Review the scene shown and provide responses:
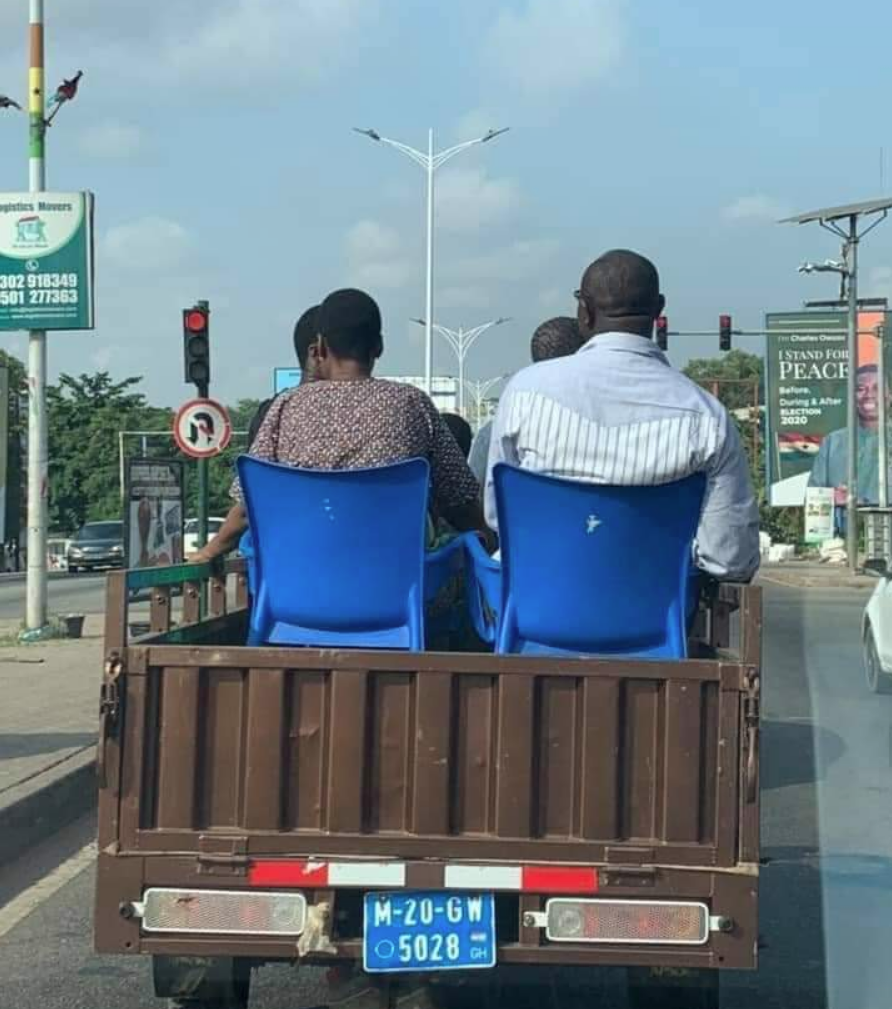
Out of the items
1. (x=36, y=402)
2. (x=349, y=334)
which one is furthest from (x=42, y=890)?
(x=36, y=402)

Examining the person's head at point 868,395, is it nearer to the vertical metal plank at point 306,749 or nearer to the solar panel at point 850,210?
the solar panel at point 850,210

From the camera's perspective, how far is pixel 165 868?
364 cm

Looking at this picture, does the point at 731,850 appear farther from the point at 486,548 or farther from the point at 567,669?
the point at 486,548

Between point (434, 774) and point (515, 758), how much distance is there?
194 millimetres

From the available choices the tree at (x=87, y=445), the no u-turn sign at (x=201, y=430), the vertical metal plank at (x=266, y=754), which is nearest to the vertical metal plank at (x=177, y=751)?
the vertical metal plank at (x=266, y=754)

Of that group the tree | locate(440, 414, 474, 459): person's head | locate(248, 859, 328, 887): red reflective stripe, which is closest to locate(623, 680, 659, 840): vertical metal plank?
locate(248, 859, 328, 887): red reflective stripe

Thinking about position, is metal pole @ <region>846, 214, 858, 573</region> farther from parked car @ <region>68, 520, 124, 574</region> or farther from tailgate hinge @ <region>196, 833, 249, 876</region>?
tailgate hinge @ <region>196, 833, 249, 876</region>

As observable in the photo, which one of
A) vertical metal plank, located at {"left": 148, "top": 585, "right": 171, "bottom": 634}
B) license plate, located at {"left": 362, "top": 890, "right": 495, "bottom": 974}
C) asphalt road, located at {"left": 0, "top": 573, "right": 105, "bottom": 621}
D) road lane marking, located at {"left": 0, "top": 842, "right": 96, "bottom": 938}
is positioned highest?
vertical metal plank, located at {"left": 148, "top": 585, "right": 171, "bottom": 634}

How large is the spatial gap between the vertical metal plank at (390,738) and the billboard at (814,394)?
→ 40214mm

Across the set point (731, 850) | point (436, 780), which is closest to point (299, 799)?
point (436, 780)

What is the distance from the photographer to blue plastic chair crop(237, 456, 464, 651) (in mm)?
3982

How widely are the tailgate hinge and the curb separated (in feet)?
12.3

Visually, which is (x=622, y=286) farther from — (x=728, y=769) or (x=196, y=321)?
(x=196, y=321)

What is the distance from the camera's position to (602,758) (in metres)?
3.60
